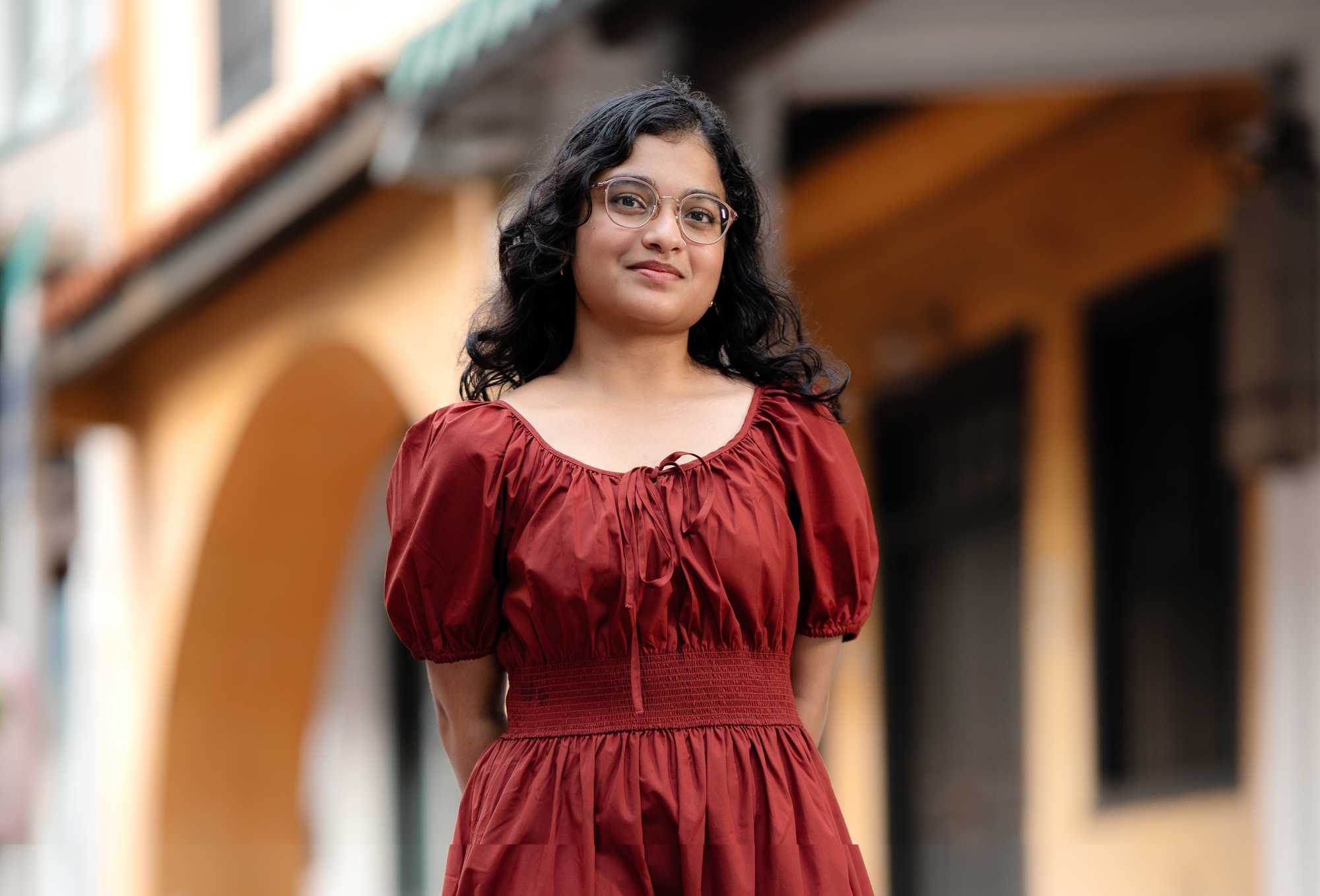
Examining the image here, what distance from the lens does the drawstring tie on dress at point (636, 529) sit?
2.62m

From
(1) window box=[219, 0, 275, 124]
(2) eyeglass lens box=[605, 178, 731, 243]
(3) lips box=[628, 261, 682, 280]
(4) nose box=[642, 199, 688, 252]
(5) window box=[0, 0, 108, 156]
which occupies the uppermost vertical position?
(5) window box=[0, 0, 108, 156]

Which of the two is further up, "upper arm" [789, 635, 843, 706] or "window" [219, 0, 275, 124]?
"window" [219, 0, 275, 124]

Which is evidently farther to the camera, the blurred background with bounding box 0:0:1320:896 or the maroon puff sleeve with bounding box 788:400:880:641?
the blurred background with bounding box 0:0:1320:896

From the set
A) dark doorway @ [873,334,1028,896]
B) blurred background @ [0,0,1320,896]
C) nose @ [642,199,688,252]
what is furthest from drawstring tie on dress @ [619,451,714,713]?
dark doorway @ [873,334,1028,896]

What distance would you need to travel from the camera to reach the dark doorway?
359 inches

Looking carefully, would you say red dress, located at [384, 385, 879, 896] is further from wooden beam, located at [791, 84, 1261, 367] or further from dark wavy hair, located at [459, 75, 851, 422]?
wooden beam, located at [791, 84, 1261, 367]

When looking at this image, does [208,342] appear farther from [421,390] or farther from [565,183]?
[565,183]

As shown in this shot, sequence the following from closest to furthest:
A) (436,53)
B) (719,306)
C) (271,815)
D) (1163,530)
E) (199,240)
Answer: (719,306) → (436,53) → (1163,530) → (199,240) → (271,815)

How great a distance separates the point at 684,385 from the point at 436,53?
3837 millimetres

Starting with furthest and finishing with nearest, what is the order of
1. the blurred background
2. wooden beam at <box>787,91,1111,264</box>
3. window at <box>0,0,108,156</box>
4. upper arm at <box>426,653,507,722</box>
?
window at <box>0,0,108,156</box>
wooden beam at <box>787,91,1111,264</box>
the blurred background
upper arm at <box>426,653,507,722</box>

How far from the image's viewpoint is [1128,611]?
27.3ft

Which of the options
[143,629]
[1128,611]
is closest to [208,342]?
[143,629]

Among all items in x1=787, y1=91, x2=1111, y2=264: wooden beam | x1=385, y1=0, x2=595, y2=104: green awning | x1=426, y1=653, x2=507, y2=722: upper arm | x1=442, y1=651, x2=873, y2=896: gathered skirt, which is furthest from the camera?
x1=787, y1=91, x2=1111, y2=264: wooden beam

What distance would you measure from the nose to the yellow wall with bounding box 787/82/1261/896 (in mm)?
4594
